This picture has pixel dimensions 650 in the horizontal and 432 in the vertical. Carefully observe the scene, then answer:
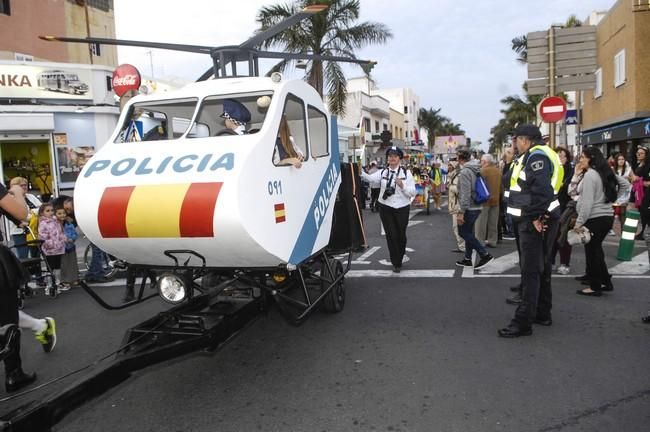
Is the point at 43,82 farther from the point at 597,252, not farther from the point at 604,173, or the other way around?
the point at 597,252

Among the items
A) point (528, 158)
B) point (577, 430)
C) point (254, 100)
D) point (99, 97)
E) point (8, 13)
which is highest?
point (8, 13)

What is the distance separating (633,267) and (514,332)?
3742 mm

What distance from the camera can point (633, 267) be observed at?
741cm

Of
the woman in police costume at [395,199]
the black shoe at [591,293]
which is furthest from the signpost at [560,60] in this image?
the black shoe at [591,293]

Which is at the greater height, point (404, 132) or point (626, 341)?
point (404, 132)

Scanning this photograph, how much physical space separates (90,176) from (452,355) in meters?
3.41

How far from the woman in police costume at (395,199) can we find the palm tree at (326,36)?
15.2 meters

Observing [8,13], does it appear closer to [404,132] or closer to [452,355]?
[452,355]

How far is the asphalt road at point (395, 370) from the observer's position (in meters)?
3.45

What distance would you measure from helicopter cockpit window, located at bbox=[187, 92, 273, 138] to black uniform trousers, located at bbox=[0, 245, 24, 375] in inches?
66.2

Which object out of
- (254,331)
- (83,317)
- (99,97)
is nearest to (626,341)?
(254,331)

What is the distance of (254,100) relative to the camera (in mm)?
4863

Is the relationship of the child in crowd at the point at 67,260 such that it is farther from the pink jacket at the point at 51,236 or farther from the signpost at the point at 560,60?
the signpost at the point at 560,60

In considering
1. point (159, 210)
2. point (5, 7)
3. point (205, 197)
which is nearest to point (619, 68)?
point (205, 197)
